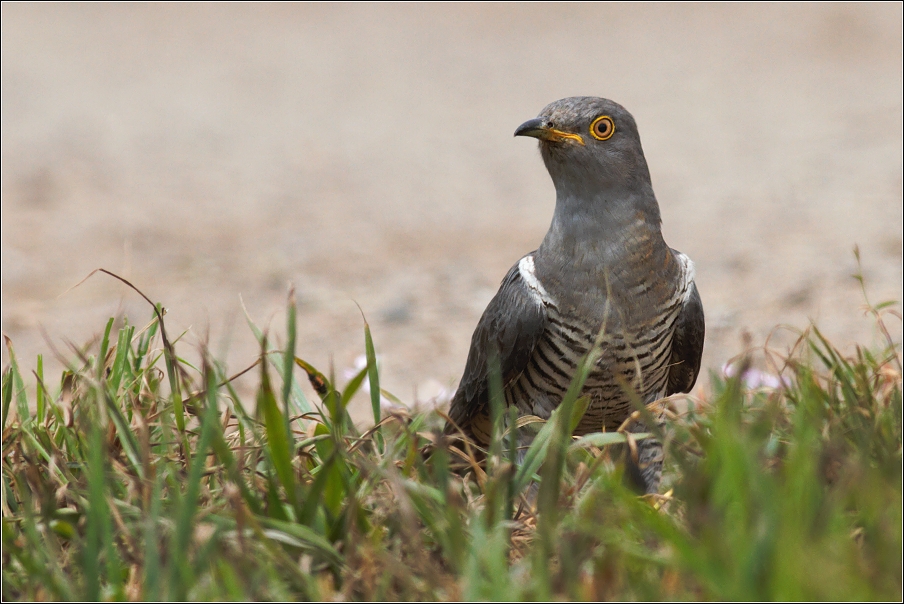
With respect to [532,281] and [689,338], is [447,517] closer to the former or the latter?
[532,281]

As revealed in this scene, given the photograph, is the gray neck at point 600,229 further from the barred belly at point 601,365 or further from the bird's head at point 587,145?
the barred belly at point 601,365

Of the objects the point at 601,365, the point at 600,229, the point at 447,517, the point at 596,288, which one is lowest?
the point at 447,517

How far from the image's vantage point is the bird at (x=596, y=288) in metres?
3.39

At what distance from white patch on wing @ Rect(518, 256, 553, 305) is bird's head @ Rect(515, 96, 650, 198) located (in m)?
0.28

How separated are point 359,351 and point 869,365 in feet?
11.1

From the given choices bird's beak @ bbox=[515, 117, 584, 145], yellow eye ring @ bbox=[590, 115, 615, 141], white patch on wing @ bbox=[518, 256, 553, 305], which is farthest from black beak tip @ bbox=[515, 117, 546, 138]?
white patch on wing @ bbox=[518, 256, 553, 305]

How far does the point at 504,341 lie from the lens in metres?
3.54

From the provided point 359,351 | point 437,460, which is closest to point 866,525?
point 437,460

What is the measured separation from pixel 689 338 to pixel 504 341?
681 mm

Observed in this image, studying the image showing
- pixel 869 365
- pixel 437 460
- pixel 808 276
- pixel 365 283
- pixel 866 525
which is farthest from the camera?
pixel 365 283

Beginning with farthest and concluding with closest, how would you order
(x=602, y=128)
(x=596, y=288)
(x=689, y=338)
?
(x=689, y=338) < (x=602, y=128) < (x=596, y=288)

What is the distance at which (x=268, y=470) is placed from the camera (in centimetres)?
251

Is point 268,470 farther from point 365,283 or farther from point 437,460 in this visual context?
point 365,283

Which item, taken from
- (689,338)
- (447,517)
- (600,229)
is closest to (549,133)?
(600,229)
